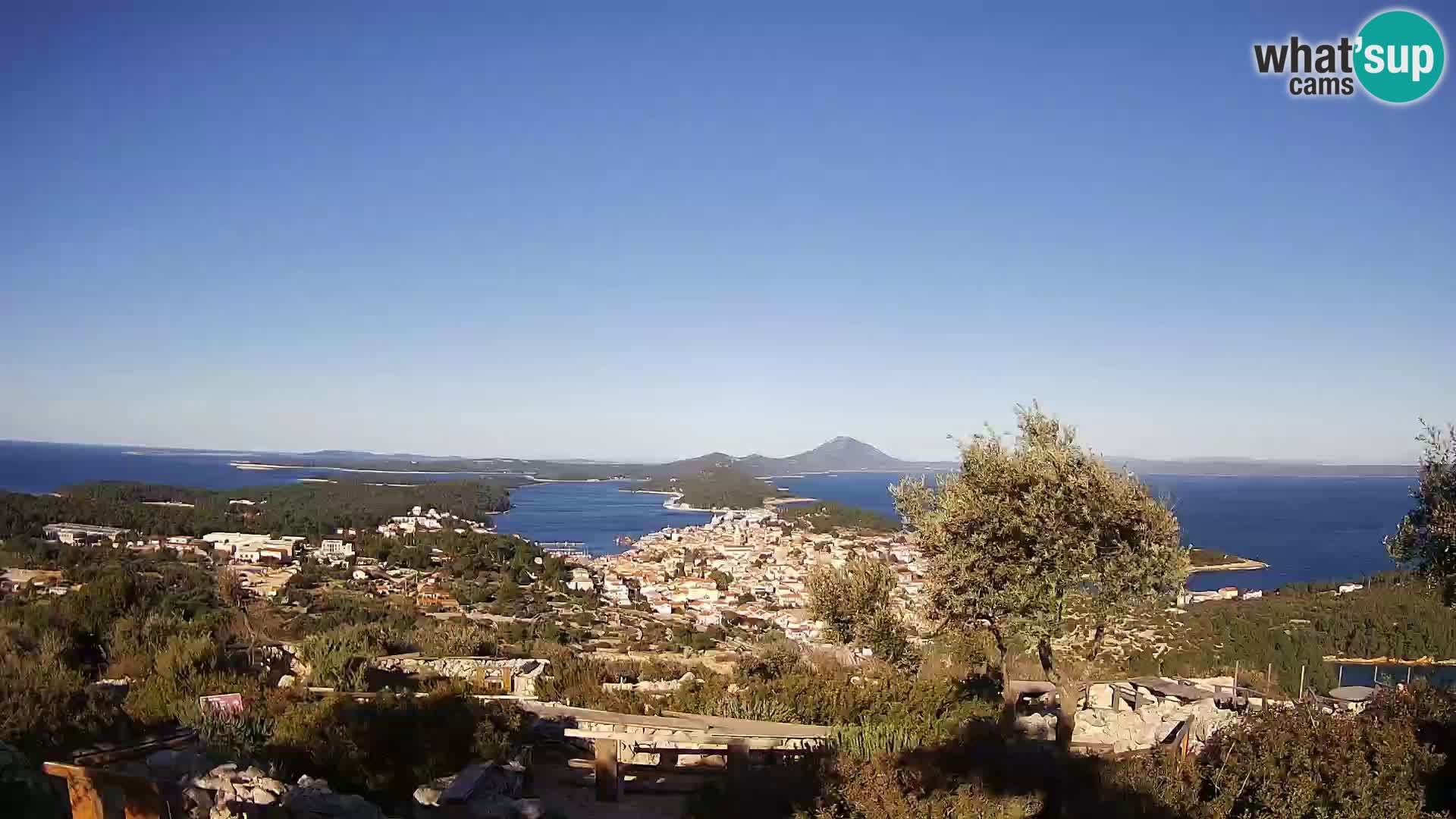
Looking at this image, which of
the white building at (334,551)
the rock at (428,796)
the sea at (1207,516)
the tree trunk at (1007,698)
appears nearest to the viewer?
the rock at (428,796)

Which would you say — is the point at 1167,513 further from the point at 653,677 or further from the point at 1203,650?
the point at 1203,650

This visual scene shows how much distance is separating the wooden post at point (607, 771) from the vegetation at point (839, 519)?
40.5m

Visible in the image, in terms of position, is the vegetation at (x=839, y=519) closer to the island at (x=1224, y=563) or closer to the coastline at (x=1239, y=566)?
the island at (x=1224, y=563)

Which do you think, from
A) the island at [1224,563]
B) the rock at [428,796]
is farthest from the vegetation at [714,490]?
the rock at [428,796]

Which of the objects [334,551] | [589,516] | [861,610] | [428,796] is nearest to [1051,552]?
[861,610]

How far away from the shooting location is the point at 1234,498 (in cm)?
13175

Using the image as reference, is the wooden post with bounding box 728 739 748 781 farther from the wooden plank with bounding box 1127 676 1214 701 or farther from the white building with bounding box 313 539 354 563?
the white building with bounding box 313 539 354 563

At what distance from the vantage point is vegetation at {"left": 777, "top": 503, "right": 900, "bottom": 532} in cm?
5134

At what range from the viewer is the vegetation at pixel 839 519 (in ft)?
168

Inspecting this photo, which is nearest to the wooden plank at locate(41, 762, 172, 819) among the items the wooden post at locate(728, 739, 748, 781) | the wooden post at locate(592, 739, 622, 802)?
the wooden post at locate(592, 739, 622, 802)

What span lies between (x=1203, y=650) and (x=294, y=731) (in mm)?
14095

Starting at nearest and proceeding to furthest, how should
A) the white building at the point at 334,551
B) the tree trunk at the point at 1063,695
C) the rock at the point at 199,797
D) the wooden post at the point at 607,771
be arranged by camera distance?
the rock at the point at 199,797, the wooden post at the point at 607,771, the tree trunk at the point at 1063,695, the white building at the point at 334,551

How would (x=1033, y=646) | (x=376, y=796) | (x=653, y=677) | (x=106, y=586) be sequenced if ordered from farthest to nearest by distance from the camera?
(x=106, y=586), (x=653, y=677), (x=1033, y=646), (x=376, y=796)

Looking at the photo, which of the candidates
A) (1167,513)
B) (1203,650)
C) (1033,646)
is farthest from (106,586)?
(1203,650)
